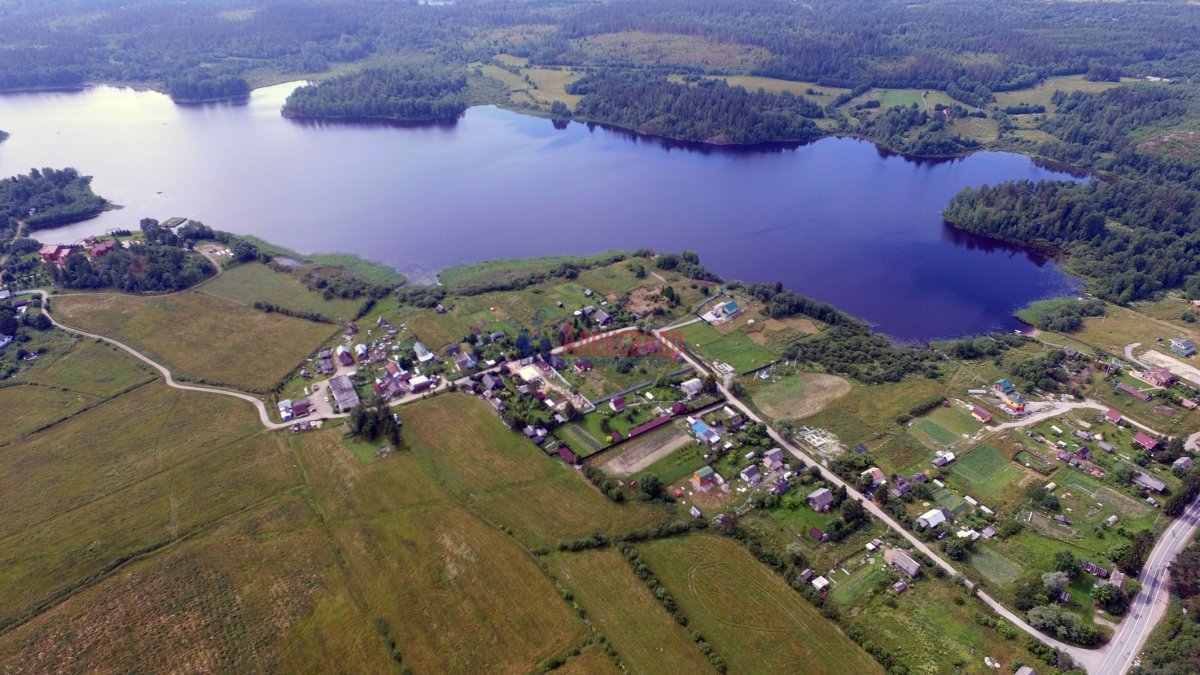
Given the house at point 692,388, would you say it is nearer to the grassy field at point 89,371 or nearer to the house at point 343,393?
the house at point 343,393

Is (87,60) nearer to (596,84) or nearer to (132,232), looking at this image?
(132,232)

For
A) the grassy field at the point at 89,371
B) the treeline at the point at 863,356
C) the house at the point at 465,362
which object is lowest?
the grassy field at the point at 89,371

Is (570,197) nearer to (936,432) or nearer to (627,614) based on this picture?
→ (936,432)

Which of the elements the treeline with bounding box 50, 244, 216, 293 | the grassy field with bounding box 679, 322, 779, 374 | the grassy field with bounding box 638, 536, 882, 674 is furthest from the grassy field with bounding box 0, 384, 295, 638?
the grassy field with bounding box 679, 322, 779, 374

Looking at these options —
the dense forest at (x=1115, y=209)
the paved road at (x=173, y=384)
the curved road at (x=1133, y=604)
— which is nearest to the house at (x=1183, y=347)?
the dense forest at (x=1115, y=209)

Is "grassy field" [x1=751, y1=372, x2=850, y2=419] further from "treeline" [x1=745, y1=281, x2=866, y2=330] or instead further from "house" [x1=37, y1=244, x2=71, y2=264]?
"house" [x1=37, y1=244, x2=71, y2=264]

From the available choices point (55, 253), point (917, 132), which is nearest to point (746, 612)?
point (55, 253)

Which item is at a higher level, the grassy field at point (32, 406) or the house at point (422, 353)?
the house at point (422, 353)
